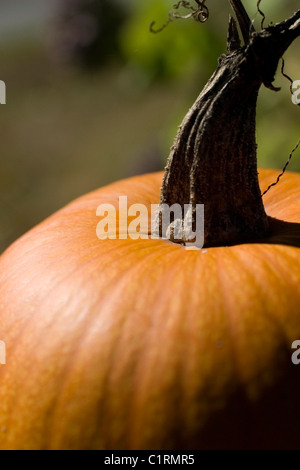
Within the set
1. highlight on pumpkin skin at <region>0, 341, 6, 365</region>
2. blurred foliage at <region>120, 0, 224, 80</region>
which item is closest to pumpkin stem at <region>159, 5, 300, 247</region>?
highlight on pumpkin skin at <region>0, 341, 6, 365</region>

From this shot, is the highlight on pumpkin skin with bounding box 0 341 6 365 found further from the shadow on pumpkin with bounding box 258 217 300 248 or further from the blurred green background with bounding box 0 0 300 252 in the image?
the blurred green background with bounding box 0 0 300 252

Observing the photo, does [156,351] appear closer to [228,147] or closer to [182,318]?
[182,318]

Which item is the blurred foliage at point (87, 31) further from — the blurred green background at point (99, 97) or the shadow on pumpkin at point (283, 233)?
the shadow on pumpkin at point (283, 233)

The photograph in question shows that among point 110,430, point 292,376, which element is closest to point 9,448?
point 110,430

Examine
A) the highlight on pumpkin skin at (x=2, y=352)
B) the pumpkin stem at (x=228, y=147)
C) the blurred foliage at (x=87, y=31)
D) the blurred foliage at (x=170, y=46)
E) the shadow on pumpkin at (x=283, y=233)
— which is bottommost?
the highlight on pumpkin skin at (x=2, y=352)

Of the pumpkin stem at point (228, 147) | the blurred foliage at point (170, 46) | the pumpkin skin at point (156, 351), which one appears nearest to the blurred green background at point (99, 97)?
the blurred foliage at point (170, 46)
